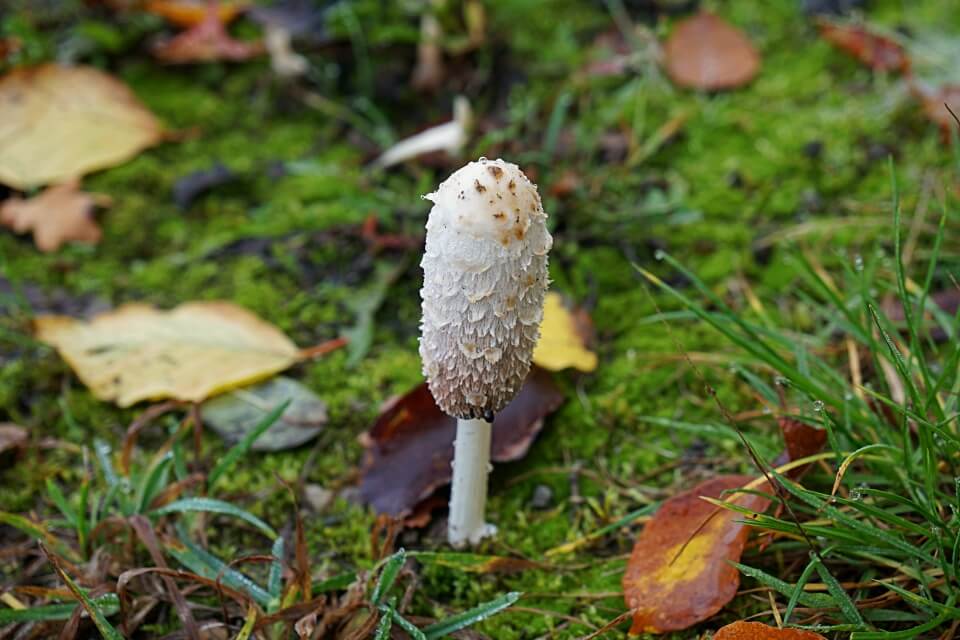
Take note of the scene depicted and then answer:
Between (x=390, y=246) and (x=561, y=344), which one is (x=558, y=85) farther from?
(x=561, y=344)

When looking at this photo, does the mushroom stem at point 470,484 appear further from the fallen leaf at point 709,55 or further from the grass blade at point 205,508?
the fallen leaf at point 709,55

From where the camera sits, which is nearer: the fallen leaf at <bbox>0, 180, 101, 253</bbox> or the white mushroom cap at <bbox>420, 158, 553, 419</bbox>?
the white mushroom cap at <bbox>420, 158, 553, 419</bbox>

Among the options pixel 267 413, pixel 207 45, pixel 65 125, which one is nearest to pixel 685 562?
pixel 267 413

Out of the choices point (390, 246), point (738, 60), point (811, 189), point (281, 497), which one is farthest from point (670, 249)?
point (281, 497)

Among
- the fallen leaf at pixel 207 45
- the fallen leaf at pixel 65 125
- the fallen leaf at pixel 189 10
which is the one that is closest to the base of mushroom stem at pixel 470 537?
the fallen leaf at pixel 65 125

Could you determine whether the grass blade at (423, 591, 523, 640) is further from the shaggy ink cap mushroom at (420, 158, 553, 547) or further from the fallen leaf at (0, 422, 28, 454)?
the fallen leaf at (0, 422, 28, 454)

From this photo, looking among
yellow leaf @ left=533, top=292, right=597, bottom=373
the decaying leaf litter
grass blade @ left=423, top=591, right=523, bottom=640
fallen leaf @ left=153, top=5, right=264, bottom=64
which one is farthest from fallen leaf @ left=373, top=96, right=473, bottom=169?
grass blade @ left=423, top=591, right=523, bottom=640
